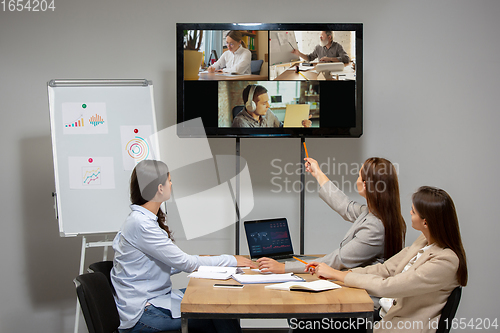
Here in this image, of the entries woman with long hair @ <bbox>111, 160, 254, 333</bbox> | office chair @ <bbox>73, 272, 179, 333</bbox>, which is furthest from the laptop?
office chair @ <bbox>73, 272, 179, 333</bbox>

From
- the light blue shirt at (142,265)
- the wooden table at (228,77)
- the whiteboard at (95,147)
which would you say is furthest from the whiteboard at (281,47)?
the light blue shirt at (142,265)

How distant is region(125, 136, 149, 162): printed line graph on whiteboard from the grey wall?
17.9 inches

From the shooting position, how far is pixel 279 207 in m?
3.30

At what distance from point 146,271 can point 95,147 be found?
1.16m

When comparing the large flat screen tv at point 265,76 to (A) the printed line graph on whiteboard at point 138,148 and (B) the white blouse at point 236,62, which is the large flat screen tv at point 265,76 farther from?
(A) the printed line graph on whiteboard at point 138,148

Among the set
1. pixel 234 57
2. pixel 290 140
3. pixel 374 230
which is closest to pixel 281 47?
pixel 234 57

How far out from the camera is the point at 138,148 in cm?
282

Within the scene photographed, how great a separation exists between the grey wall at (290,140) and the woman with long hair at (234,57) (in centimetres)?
49

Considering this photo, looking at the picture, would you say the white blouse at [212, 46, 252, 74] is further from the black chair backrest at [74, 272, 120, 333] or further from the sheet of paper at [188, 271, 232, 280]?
the black chair backrest at [74, 272, 120, 333]

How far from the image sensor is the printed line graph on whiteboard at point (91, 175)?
2.74m

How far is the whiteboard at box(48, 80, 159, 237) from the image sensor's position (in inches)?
107

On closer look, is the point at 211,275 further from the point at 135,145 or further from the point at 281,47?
the point at 281,47

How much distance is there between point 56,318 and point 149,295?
5.80ft

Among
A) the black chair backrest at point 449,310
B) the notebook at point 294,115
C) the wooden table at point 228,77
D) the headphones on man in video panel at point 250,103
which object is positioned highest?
the wooden table at point 228,77
